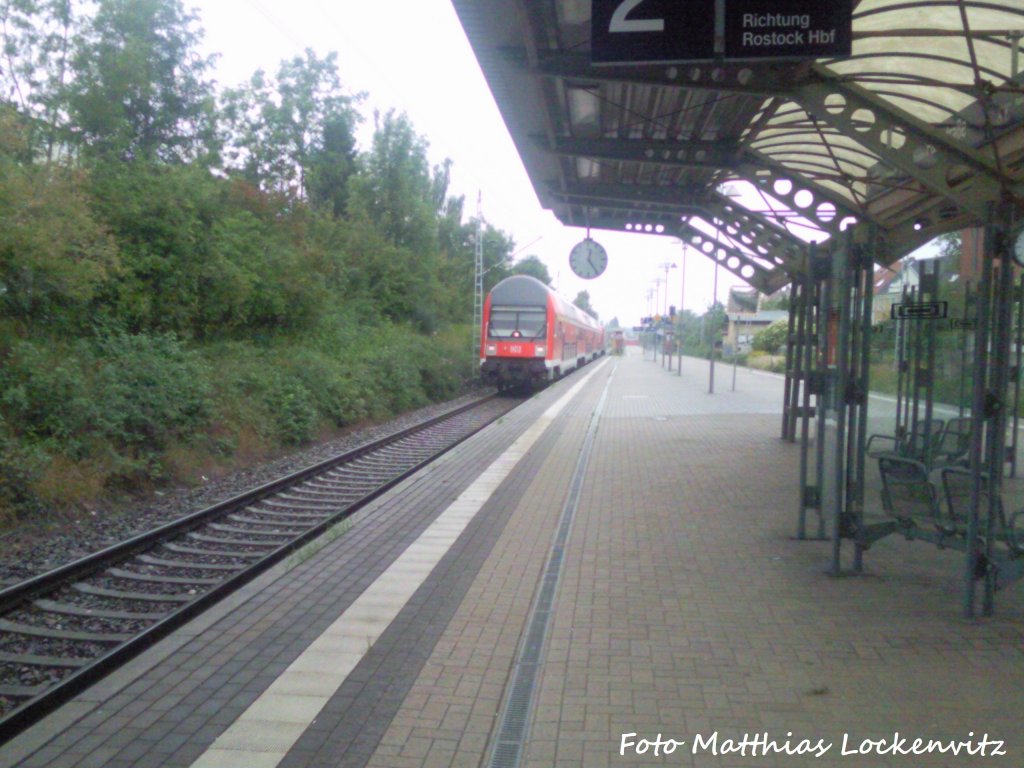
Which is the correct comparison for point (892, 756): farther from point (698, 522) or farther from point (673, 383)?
point (673, 383)

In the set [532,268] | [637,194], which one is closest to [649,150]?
[637,194]

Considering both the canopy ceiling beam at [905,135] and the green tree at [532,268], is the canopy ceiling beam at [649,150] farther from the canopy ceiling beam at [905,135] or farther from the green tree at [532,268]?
the green tree at [532,268]

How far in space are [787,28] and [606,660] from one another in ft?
14.1

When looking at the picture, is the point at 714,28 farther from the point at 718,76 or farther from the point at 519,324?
the point at 519,324

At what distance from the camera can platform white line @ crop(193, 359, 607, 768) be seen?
4.05 meters

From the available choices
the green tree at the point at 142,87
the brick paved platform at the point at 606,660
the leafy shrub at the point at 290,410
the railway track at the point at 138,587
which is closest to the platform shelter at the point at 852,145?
the brick paved platform at the point at 606,660

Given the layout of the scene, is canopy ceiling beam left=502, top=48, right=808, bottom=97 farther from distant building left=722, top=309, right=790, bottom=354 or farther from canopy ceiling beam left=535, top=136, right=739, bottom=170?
distant building left=722, top=309, right=790, bottom=354

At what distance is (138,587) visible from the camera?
711cm

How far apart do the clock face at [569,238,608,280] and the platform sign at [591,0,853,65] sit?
479 inches

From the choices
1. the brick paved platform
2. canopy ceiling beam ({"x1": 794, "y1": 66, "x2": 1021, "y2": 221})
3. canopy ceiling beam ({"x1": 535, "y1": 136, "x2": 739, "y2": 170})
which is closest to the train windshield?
canopy ceiling beam ({"x1": 535, "y1": 136, "x2": 739, "y2": 170})

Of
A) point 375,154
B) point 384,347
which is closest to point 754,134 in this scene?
point 384,347

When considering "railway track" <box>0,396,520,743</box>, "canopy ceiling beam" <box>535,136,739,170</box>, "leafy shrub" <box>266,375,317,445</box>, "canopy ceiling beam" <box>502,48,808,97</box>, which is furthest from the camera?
"leafy shrub" <box>266,375,317,445</box>

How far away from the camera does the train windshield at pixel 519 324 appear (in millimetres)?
27266

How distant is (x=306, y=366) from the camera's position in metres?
18.8
